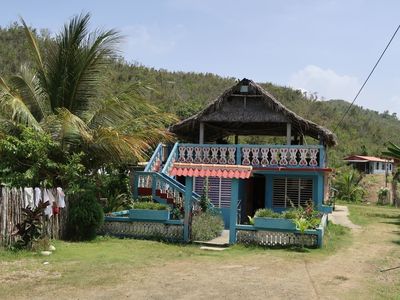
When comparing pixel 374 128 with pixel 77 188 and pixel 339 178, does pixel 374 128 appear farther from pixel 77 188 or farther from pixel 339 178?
pixel 77 188

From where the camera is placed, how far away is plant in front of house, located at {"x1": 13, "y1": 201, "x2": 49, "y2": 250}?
11422 millimetres

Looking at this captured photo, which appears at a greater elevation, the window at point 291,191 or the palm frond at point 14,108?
the palm frond at point 14,108

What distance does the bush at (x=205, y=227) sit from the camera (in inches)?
565

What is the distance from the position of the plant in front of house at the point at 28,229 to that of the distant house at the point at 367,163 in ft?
145

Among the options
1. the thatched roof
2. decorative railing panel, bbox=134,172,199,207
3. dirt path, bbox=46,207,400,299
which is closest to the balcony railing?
the thatched roof

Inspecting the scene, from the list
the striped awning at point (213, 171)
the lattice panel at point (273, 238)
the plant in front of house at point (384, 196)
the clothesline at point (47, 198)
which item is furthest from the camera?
the plant in front of house at point (384, 196)

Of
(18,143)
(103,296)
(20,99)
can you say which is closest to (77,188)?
(18,143)

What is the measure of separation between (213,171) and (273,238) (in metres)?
2.52

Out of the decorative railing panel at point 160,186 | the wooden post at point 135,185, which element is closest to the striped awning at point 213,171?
the decorative railing panel at point 160,186

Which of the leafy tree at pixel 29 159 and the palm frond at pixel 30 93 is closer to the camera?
the leafy tree at pixel 29 159

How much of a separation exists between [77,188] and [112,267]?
4.27m

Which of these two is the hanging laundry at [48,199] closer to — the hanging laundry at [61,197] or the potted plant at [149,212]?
the hanging laundry at [61,197]

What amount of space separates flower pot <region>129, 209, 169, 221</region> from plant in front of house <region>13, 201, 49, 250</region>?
12.3 feet

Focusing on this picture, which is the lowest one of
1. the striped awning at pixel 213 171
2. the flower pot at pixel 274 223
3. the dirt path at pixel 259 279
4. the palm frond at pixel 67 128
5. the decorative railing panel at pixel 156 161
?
the dirt path at pixel 259 279
